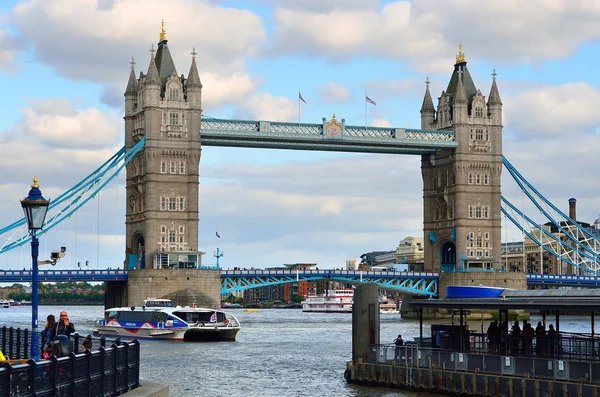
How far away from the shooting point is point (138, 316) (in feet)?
295

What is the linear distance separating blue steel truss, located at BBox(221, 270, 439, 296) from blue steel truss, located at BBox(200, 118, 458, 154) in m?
13.6

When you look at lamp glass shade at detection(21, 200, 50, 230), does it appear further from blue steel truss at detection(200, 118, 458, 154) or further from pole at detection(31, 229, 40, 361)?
blue steel truss at detection(200, 118, 458, 154)

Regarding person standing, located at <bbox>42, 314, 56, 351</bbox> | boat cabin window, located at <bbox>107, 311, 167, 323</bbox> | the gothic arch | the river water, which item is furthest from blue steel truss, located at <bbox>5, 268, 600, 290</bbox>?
person standing, located at <bbox>42, 314, 56, 351</bbox>

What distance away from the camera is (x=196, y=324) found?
86250 millimetres

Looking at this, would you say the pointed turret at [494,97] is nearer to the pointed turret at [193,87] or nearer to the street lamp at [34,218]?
the pointed turret at [193,87]

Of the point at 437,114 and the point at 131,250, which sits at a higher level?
the point at 437,114

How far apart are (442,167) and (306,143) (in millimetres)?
20356

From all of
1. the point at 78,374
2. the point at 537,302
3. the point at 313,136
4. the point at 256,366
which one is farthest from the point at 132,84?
the point at 78,374

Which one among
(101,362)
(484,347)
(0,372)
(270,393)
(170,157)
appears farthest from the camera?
(170,157)

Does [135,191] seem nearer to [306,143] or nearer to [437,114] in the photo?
[306,143]

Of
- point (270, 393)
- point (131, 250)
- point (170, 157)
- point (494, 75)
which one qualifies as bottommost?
point (270, 393)

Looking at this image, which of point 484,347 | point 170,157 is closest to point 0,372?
point 484,347

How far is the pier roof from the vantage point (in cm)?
4006

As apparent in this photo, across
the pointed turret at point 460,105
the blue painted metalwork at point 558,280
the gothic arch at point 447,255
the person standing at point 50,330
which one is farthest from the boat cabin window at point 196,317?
the blue painted metalwork at point 558,280
